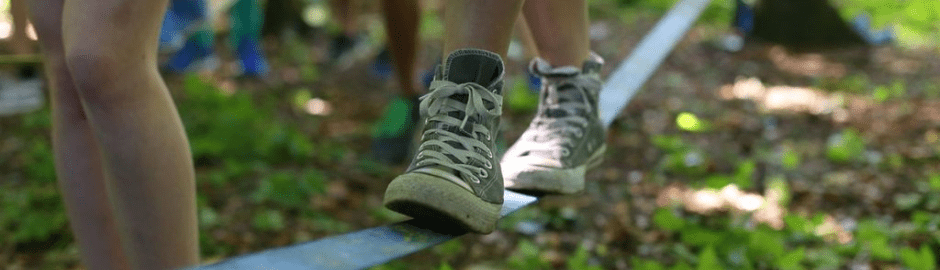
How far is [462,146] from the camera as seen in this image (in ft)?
4.15

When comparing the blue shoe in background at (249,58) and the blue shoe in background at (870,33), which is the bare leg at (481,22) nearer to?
the blue shoe in background at (249,58)

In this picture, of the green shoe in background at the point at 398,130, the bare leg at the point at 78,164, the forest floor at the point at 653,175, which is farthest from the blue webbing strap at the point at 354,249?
the green shoe in background at the point at 398,130

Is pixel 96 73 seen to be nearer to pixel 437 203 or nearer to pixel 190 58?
pixel 437 203

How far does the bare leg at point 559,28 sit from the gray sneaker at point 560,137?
0.04m

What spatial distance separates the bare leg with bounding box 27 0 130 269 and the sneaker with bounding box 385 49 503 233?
56 centimetres

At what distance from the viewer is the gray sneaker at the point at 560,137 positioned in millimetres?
1468

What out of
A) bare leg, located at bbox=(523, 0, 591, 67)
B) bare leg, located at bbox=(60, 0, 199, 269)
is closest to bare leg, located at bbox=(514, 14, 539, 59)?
bare leg, located at bbox=(523, 0, 591, 67)

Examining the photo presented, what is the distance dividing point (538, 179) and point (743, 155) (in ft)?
7.14

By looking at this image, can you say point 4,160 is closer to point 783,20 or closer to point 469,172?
point 469,172

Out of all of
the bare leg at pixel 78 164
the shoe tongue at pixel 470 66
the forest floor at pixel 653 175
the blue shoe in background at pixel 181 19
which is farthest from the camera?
the blue shoe in background at pixel 181 19

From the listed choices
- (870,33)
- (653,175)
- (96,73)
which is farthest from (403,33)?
(870,33)

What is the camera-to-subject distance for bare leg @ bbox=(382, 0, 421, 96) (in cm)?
335

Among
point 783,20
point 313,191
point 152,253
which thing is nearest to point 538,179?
point 152,253

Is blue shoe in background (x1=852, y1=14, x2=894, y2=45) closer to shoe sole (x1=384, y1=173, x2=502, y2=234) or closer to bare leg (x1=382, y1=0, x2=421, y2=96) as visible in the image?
bare leg (x1=382, y1=0, x2=421, y2=96)
